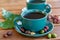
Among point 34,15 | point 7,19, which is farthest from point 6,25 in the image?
point 34,15

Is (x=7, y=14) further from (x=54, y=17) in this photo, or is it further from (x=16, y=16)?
(x=54, y=17)

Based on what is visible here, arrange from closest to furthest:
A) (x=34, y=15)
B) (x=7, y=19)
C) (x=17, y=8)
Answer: (x=34, y=15), (x=7, y=19), (x=17, y=8)

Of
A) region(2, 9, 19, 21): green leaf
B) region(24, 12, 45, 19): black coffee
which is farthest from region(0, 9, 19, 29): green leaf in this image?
region(24, 12, 45, 19): black coffee

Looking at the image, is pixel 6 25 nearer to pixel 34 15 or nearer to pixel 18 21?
pixel 18 21

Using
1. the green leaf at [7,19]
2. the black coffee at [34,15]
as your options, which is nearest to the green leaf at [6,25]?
the green leaf at [7,19]

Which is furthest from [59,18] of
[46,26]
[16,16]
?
[16,16]

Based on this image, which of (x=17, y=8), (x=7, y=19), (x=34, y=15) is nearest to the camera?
(x=34, y=15)

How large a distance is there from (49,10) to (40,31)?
0.25 m

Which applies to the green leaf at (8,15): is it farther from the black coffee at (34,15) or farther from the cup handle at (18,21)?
the black coffee at (34,15)

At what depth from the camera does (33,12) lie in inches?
34.3

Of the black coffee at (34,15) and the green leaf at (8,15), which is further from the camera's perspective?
the green leaf at (8,15)

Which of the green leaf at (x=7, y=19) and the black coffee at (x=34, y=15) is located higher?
the black coffee at (x=34, y=15)

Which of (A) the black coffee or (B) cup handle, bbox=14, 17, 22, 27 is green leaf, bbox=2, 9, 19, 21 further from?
(A) the black coffee

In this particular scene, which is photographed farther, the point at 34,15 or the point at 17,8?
the point at 17,8
